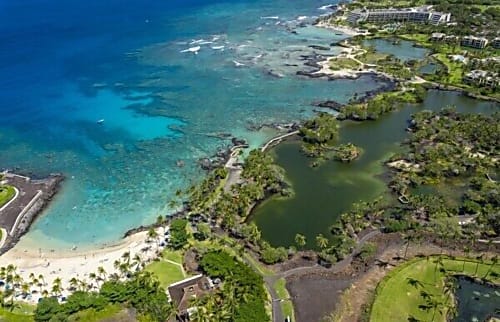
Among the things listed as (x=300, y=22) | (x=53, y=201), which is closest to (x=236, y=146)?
(x=53, y=201)

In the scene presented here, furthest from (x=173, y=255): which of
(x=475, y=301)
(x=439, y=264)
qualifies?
(x=475, y=301)

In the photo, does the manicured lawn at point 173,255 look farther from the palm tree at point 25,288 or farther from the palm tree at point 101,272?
the palm tree at point 25,288

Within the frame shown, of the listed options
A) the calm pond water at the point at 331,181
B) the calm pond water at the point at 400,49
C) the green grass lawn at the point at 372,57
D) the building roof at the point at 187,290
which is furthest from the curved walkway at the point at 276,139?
the calm pond water at the point at 400,49

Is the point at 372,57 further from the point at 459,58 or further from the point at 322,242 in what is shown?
the point at 322,242

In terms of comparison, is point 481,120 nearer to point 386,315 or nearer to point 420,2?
point 386,315

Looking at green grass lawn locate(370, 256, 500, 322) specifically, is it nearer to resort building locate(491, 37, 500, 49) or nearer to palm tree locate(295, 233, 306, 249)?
palm tree locate(295, 233, 306, 249)
